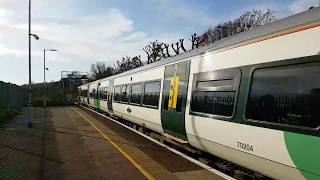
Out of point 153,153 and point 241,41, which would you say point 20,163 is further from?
point 241,41

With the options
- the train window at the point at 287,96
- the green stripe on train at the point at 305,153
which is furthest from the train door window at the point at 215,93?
the green stripe on train at the point at 305,153

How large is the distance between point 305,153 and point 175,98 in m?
6.45

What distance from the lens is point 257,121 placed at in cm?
746

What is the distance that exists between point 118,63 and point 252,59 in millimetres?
86241

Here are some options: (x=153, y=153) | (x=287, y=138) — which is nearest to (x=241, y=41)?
(x=287, y=138)

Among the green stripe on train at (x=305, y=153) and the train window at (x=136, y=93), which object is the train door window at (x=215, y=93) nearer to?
the green stripe on train at (x=305, y=153)

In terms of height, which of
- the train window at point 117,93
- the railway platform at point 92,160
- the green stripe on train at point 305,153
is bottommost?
the railway platform at point 92,160

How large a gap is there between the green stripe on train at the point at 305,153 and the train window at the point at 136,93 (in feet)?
39.9

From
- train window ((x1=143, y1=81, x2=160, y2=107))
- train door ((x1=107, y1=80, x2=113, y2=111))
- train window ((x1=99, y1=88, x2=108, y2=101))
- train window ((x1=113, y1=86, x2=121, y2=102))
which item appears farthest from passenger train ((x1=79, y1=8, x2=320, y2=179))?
train window ((x1=99, y1=88, x2=108, y2=101))

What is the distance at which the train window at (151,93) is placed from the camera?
14.9 metres

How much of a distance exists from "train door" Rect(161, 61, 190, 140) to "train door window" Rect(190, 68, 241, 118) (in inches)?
29.6

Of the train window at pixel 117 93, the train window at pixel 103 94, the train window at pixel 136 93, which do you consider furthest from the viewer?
the train window at pixel 103 94

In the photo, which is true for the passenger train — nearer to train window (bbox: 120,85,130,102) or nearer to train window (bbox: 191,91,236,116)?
train window (bbox: 191,91,236,116)

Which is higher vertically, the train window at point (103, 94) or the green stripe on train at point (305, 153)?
the train window at point (103, 94)
